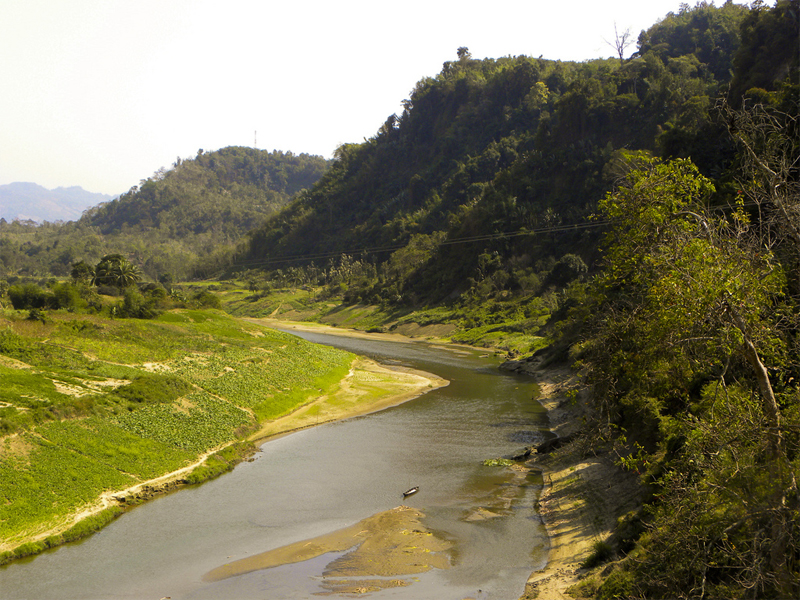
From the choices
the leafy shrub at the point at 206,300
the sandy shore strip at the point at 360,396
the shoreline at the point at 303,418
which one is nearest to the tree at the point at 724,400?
the shoreline at the point at 303,418

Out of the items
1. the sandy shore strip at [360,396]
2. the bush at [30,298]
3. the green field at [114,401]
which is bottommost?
the sandy shore strip at [360,396]

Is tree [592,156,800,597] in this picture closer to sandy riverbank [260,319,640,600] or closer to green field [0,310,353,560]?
sandy riverbank [260,319,640,600]

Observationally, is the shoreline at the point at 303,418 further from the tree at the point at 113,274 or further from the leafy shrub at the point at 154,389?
the tree at the point at 113,274

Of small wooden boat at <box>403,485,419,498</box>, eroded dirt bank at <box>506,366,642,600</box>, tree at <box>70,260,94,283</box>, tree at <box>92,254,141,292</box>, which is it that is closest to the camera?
eroded dirt bank at <box>506,366,642,600</box>

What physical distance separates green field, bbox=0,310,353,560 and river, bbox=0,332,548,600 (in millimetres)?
3083

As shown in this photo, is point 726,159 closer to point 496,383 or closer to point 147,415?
point 496,383

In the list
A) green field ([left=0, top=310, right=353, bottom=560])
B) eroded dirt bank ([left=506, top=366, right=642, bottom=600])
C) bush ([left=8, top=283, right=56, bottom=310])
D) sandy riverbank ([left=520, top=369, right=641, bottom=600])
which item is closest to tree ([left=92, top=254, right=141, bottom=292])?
bush ([left=8, top=283, right=56, bottom=310])

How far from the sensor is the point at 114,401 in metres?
47.8

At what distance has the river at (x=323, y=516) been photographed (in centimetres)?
2717

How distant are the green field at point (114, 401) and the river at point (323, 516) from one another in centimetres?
308

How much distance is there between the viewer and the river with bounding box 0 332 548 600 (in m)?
27.2

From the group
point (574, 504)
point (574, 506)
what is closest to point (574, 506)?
point (574, 506)

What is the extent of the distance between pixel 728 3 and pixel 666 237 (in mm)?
221703

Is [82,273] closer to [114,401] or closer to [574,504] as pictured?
[114,401]
